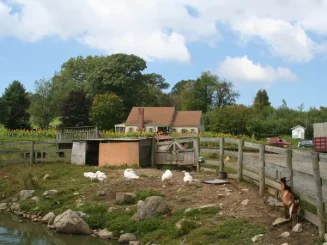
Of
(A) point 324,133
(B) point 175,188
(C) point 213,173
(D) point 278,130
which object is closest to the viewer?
(B) point 175,188

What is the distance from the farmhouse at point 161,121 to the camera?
59.9m

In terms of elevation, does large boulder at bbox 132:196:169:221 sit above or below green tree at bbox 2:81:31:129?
below

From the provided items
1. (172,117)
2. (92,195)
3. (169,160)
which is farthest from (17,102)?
(92,195)

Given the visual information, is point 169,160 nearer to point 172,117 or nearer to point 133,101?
point 172,117

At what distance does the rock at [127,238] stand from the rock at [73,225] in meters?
1.15

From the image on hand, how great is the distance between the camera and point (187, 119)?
62.3 meters

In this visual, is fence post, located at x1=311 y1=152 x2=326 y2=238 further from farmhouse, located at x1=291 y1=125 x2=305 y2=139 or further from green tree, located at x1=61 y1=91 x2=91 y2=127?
farmhouse, located at x1=291 y1=125 x2=305 y2=139

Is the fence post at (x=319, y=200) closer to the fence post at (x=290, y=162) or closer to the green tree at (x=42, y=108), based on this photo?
the fence post at (x=290, y=162)

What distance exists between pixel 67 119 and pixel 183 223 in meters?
44.0

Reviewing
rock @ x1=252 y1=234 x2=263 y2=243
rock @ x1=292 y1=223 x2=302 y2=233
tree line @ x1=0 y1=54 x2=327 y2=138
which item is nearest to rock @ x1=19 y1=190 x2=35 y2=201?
rock @ x1=252 y1=234 x2=263 y2=243

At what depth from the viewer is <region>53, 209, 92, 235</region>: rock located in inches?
397

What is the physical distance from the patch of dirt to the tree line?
1535 inches

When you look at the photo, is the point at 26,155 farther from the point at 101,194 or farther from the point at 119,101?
the point at 119,101

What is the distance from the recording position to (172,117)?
62.2 meters
